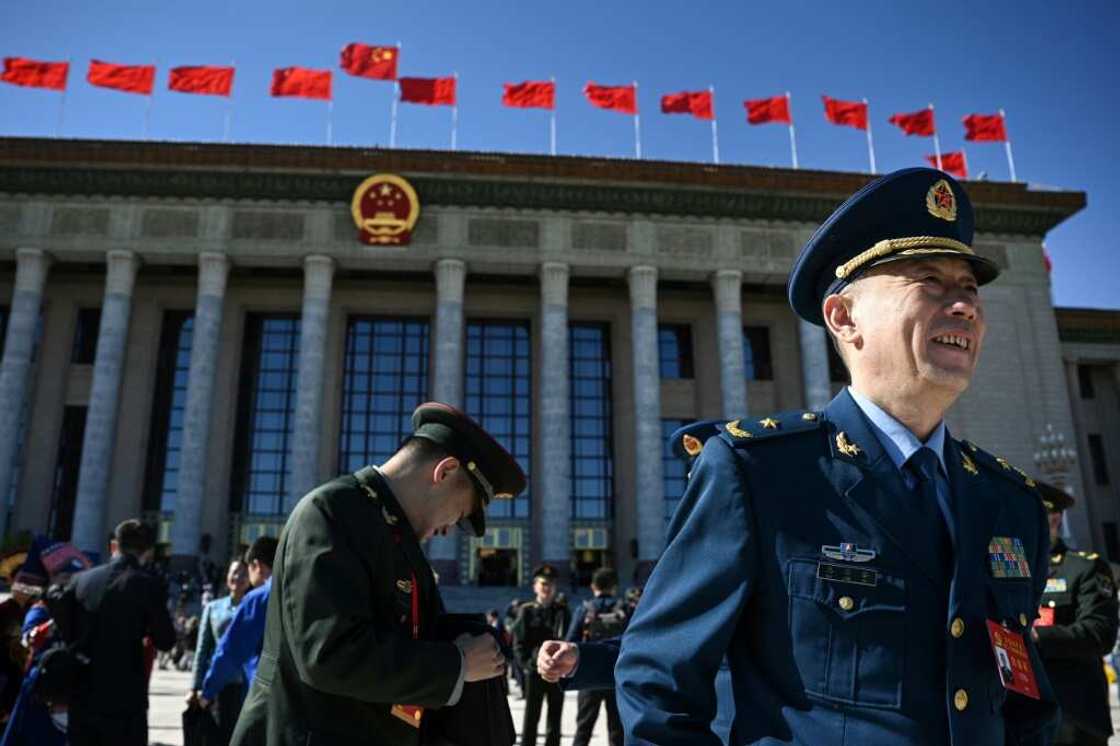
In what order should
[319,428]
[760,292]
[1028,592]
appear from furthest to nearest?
[760,292]
[319,428]
[1028,592]

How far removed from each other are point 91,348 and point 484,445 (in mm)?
30277

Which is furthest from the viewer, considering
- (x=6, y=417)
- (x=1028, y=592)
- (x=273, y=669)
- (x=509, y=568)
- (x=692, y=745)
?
(x=509, y=568)

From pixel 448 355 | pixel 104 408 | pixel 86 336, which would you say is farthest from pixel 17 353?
pixel 448 355

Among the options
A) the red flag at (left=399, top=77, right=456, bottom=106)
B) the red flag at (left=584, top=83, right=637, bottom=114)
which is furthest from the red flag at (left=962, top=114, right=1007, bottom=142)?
the red flag at (left=399, top=77, right=456, bottom=106)

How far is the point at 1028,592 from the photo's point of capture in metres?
1.74

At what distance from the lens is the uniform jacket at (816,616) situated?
1480 mm

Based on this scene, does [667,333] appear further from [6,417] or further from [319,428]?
[6,417]

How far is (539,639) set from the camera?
8.15 meters

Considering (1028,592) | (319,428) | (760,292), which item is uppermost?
(760,292)

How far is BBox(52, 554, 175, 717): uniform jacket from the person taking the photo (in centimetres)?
454

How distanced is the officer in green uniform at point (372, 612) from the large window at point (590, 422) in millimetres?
25744

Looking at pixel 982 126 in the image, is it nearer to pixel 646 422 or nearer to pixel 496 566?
pixel 646 422

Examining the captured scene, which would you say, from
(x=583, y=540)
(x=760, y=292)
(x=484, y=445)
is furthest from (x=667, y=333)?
(x=484, y=445)

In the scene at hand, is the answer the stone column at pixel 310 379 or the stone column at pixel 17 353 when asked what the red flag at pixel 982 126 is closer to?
the stone column at pixel 310 379
